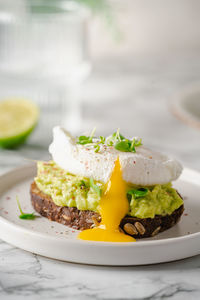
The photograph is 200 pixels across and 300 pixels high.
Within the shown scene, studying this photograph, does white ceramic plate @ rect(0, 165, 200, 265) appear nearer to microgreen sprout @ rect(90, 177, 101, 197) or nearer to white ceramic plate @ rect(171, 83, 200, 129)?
microgreen sprout @ rect(90, 177, 101, 197)

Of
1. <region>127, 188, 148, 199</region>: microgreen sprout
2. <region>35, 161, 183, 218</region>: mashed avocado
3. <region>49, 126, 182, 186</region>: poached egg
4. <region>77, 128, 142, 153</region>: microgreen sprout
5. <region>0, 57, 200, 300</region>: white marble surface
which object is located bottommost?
<region>0, 57, 200, 300</region>: white marble surface

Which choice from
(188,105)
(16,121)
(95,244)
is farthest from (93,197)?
(188,105)

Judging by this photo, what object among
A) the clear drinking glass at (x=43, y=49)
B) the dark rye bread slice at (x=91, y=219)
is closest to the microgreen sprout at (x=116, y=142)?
the dark rye bread slice at (x=91, y=219)

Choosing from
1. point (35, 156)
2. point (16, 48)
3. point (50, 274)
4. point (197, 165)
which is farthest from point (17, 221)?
point (16, 48)

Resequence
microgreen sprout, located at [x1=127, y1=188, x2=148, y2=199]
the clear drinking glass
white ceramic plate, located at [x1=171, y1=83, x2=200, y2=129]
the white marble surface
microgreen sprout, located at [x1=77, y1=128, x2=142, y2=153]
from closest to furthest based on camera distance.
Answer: the white marble surface, microgreen sprout, located at [x1=127, y1=188, x2=148, y2=199], microgreen sprout, located at [x1=77, y1=128, x2=142, y2=153], white ceramic plate, located at [x1=171, y1=83, x2=200, y2=129], the clear drinking glass

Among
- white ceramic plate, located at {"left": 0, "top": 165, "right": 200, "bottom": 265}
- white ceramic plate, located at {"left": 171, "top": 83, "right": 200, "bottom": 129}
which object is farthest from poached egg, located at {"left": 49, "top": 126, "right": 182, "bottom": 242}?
white ceramic plate, located at {"left": 171, "top": 83, "right": 200, "bottom": 129}

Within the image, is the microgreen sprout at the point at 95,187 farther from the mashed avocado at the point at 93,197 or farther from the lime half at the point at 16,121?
the lime half at the point at 16,121
